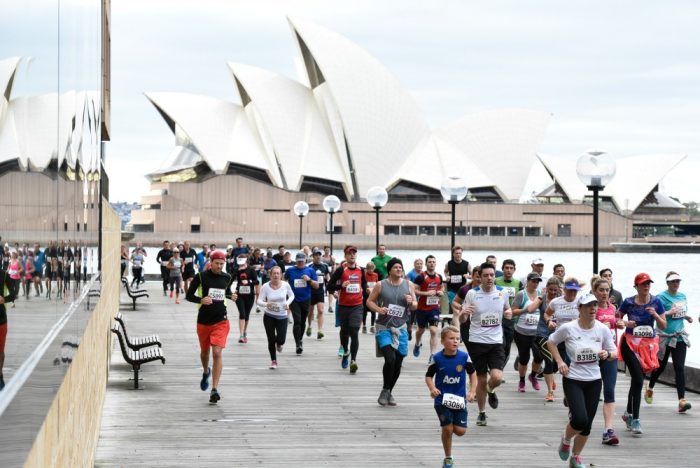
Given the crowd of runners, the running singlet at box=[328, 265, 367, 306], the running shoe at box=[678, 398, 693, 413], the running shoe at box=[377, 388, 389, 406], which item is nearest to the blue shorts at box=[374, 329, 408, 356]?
the crowd of runners

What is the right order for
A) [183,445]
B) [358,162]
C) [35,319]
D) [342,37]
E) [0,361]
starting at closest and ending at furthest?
[0,361], [35,319], [183,445], [342,37], [358,162]

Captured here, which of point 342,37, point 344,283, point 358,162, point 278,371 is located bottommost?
point 278,371

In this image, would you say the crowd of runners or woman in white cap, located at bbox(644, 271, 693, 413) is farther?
woman in white cap, located at bbox(644, 271, 693, 413)

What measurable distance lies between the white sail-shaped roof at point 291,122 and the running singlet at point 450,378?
68874 mm

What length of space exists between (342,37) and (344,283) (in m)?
61.9

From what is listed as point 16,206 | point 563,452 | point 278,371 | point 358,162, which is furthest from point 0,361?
point 358,162

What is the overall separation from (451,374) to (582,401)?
95 cm

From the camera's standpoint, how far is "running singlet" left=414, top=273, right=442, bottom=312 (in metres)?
14.0

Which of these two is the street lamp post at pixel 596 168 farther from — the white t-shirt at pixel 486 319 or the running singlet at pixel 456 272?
the white t-shirt at pixel 486 319

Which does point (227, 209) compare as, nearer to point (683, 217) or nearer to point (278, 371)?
point (683, 217)

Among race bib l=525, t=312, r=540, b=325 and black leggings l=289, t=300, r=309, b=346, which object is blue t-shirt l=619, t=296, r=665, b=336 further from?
black leggings l=289, t=300, r=309, b=346

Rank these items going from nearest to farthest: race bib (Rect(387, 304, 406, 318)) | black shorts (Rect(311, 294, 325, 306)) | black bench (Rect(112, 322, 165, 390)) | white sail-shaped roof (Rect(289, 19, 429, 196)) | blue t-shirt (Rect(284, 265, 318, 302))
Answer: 1. race bib (Rect(387, 304, 406, 318))
2. black bench (Rect(112, 322, 165, 390))
3. blue t-shirt (Rect(284, 265, 318, 302))
4. black shorts (Rect(311, 294, 325, 306))
5. white sail-shaped roof (Rect(289, 19, 429, 196))

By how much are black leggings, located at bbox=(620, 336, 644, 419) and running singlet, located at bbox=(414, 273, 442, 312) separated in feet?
15.5

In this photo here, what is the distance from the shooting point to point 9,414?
1487 millimetres
